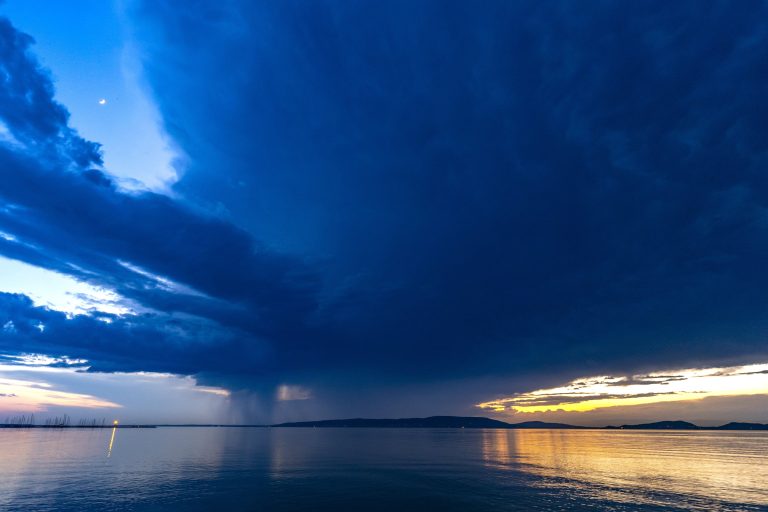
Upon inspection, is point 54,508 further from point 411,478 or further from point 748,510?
point 748,510

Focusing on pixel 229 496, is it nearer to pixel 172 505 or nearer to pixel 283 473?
pixel 172 505

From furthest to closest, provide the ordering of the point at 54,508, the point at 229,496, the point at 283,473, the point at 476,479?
1. the point at 283,473
2. the point at 476,479
3. the point at 229,496
4. the point at 54,508

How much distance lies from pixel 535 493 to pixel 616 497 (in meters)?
12.6

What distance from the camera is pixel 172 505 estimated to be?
5506cm

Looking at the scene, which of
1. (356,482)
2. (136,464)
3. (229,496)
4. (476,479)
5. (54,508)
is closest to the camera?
(54,508)

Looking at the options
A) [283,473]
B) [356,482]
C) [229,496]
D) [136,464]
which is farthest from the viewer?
[136,464]

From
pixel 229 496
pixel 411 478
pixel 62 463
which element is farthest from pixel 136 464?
pixel 411 478

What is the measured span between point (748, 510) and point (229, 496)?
75.4 metres

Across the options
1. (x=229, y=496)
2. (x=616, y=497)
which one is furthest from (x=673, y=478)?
(x=229, y=496)

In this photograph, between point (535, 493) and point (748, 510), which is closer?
point (748, 510)

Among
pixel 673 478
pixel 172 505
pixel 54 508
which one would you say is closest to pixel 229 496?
pixel 172 505

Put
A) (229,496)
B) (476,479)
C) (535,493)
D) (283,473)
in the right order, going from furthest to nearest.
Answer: (283,473)
(476,479)
(535,493)
(229,496)

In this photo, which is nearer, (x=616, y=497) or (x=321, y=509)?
(x=321, y=509)

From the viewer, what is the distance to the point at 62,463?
102438mm
